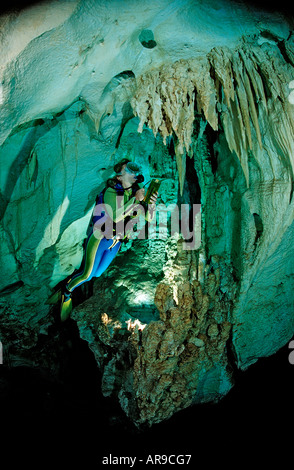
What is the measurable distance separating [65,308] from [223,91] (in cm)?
312

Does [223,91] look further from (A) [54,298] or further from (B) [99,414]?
(B) [99,414]

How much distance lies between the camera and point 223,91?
2494 millimetres

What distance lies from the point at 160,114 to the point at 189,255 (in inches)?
71.7

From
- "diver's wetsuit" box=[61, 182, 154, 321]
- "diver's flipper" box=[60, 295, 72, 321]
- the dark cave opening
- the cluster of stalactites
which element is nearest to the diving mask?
"diver's wetsuit" box=[61, 182, 154, 321]

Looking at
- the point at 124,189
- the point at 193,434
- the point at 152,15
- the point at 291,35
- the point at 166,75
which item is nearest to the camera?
the point at 152,15

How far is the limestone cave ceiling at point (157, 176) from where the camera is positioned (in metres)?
2.07

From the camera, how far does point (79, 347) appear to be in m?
4.15

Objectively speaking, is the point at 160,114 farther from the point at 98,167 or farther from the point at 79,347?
the point at 79,347

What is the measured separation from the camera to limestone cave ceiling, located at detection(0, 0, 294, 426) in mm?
2068

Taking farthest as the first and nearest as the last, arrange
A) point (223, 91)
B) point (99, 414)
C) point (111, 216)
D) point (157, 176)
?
1. point (157, 176)
2. point (99, 414)
3. point (111, 216)
4. point (223, 91)

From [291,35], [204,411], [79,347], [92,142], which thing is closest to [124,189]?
[92,142]

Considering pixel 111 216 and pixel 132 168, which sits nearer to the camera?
pixel 132 168

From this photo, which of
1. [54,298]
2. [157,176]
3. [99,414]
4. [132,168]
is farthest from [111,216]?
[99,414]

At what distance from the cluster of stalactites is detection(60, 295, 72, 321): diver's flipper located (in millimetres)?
2424
